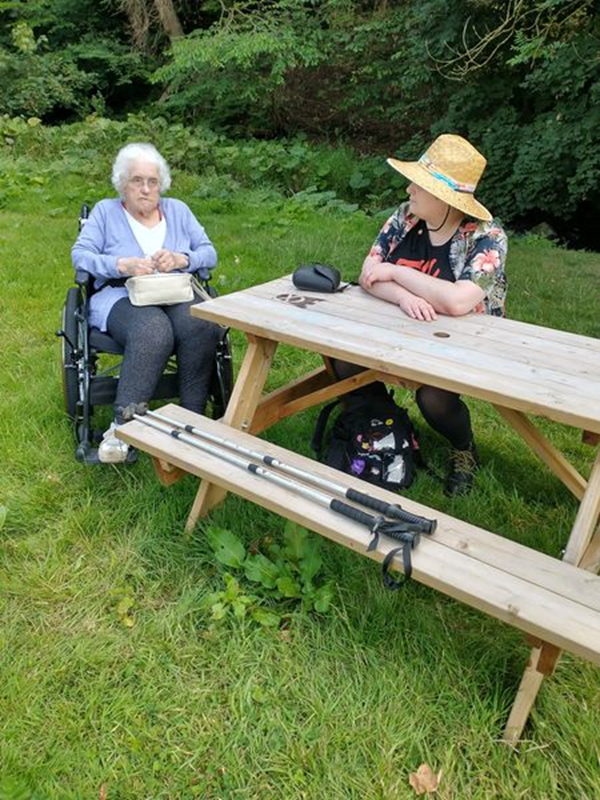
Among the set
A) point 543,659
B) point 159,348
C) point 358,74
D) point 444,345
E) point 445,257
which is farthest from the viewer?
point 358,74

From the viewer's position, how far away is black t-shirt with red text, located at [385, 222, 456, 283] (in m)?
2.48

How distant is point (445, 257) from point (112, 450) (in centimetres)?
146

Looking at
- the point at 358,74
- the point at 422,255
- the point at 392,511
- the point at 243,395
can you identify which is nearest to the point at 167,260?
the point at 243,395

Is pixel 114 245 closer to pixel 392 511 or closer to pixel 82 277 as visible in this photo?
pixel 82 277

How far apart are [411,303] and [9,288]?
3.35 m

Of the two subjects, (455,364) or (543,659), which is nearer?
(543,659)

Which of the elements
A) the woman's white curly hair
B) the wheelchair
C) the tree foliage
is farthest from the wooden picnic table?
the tree foliage

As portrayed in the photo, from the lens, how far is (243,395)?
238cm

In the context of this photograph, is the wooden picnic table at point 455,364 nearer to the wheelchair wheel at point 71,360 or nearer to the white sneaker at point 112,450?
the white sneaker at point 112,450

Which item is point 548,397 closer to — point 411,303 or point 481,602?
point 481,602

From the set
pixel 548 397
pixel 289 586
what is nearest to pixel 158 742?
pixel 289 586

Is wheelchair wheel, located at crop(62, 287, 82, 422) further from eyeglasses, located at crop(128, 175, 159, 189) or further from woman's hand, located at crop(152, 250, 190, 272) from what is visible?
eyeglasses, located at crop(128, 175, 159, 189)

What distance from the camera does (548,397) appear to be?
170 centimetres

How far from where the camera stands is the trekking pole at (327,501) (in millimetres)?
1676
